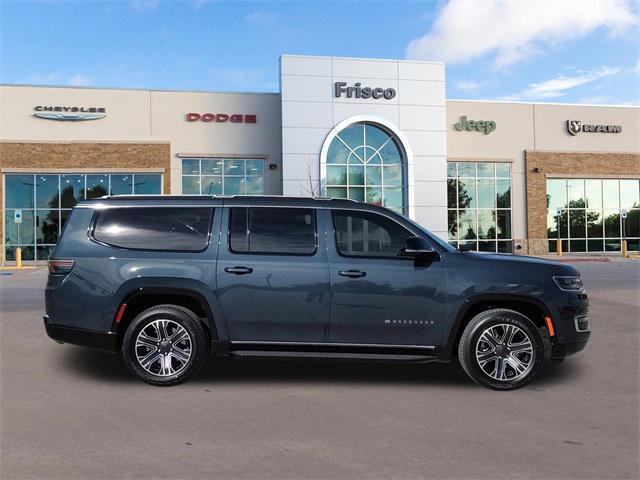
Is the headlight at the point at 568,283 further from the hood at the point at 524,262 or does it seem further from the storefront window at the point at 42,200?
the storefront window at the point at 42,200

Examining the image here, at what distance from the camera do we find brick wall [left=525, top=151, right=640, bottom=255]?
34.3m

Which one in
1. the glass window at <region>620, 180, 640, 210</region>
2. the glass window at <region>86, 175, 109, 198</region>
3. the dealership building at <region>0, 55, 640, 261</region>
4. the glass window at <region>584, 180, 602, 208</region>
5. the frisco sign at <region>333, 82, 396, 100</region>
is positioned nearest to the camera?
the dealership building at <region>0, 55, 640, 261</region>

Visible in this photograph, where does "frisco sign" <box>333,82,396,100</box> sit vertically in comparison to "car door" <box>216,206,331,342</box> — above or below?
above

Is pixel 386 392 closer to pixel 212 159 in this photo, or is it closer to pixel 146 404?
pixel 146 404

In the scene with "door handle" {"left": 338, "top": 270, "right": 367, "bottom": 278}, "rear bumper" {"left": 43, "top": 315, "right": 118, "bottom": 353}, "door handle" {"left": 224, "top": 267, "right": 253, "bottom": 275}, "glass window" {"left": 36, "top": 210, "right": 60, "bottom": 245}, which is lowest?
"rear bumper" {"left": 43, "top": 315, "right": 118, "bottom": 353}

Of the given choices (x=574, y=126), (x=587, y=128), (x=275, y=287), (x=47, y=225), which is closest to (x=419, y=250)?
(x=275, y=287)

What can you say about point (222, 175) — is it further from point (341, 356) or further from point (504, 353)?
point (504, 353)

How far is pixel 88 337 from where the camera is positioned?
5934 mm

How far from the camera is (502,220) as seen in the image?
3428 centimetres

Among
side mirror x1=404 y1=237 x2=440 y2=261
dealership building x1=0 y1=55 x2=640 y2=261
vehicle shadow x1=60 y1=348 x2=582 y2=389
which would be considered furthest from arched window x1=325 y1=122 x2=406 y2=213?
side mirror x1=404 y1=237 x2=440 y2=261

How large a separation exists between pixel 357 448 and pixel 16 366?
4519mm

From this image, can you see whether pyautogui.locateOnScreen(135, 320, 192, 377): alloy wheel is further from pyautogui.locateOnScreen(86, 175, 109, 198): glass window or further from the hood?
pyautogui.locateOnScreen(86, 175, 109, 198): glass window

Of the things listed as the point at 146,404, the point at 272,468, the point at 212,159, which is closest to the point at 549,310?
the point at 272,468

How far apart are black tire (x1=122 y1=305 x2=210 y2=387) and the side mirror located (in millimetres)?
2160
